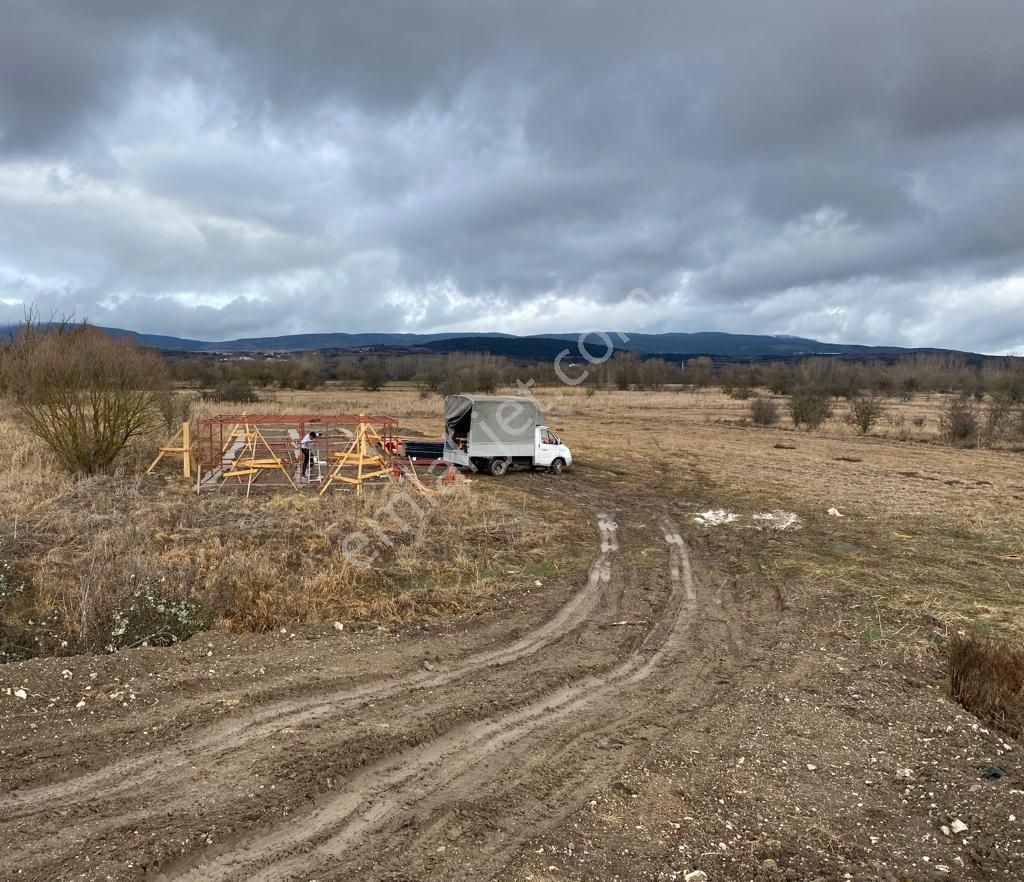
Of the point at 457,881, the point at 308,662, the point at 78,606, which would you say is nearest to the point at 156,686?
the point at 308,662

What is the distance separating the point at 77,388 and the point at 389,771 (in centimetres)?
1760

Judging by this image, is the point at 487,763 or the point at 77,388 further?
the point at 77,388

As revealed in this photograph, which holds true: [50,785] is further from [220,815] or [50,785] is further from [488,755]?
[488,755]

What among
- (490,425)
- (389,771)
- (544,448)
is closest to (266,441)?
(490,425)

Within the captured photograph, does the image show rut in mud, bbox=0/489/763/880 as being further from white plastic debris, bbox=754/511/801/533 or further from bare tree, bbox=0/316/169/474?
bare tree, bbox=0/316/169/474

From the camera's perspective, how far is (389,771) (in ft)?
18.9

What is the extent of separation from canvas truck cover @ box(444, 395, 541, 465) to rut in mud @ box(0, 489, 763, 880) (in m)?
13.8

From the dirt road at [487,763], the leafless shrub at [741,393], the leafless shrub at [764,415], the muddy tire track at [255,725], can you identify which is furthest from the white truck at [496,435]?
the leafless shrub at [741,393]

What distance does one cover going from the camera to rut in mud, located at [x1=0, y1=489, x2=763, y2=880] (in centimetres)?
461

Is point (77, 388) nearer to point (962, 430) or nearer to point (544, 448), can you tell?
point (544, 448)

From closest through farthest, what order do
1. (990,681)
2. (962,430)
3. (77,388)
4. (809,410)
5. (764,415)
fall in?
(990,681) < (77,388) < (962,430) < (809,410) < (764,415)

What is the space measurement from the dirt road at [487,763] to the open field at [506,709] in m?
0.03

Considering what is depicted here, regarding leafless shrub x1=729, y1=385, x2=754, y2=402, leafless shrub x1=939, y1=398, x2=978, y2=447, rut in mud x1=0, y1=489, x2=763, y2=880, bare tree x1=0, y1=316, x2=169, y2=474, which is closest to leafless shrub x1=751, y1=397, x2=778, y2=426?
leafless shrub x1=939, y1=398, x2=978, y2=447

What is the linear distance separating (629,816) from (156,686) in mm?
4947
